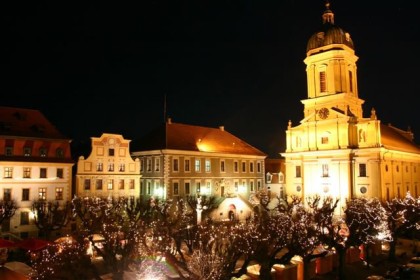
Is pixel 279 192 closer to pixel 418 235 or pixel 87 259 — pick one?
pixel 418 235

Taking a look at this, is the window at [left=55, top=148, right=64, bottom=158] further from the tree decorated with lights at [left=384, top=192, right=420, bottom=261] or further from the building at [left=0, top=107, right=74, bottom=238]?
the tree decorated with lights at [left=384, top=192, right=420, bottom=261]

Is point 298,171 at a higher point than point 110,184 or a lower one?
higher

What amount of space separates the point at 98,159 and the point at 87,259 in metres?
27.3

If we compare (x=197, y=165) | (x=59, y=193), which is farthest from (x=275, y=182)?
(x=59, y=193)

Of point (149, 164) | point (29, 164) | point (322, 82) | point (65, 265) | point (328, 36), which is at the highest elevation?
point (328, 36)

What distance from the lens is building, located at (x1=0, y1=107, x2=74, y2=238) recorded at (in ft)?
136

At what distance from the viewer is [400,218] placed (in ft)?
135

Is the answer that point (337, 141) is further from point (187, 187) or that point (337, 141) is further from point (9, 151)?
point (9, 151)

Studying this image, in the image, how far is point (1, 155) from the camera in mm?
41281

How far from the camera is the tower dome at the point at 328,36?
59.8 m

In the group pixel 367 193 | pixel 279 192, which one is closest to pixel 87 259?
pixel 367 193

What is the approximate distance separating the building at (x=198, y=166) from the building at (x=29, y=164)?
1213 centimetres

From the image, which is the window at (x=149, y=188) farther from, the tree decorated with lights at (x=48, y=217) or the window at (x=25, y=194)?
the window at (x=25, y=194)

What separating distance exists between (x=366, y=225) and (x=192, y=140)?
3094cm
